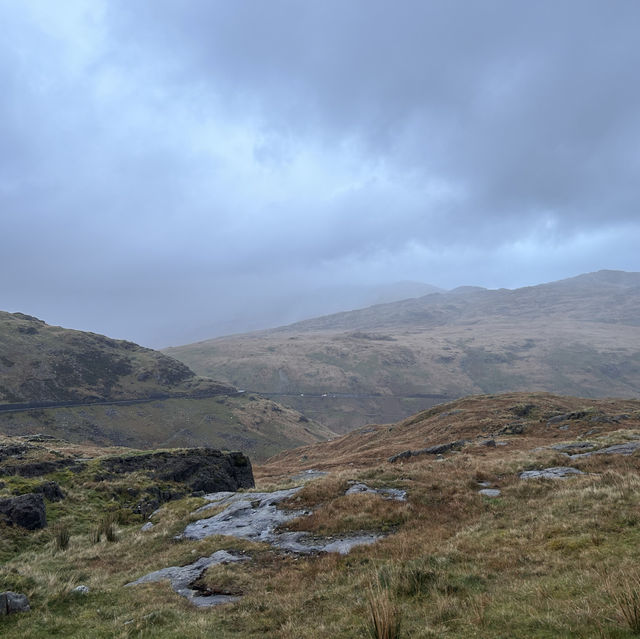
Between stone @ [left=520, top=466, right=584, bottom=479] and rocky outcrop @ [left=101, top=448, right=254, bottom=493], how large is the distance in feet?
86.2

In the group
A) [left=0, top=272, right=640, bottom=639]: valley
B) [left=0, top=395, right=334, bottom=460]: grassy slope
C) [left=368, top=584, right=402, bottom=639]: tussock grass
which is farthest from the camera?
[left=0, top=395, right=334, bottom=460]: grassy slope

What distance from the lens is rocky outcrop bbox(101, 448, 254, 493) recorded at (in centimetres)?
3700

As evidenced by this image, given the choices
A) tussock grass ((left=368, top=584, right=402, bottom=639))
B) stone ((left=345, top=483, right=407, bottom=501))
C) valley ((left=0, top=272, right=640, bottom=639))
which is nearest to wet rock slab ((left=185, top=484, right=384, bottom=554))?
valley ((left=0, top=272, right=640, bottom=639))

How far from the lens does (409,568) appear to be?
11.3 metres

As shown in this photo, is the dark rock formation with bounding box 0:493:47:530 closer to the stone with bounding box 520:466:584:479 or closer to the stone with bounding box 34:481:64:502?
the stone with bounding box 34:481:64:502

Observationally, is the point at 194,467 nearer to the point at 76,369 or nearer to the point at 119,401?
the point at 119,401

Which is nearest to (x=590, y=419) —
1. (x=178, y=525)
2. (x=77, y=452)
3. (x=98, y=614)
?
(x=178, y=525)

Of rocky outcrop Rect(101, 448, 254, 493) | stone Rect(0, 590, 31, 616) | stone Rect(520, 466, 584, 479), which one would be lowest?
rocky outcrop Rect(101, 448, 254, 493)

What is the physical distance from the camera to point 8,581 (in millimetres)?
13836

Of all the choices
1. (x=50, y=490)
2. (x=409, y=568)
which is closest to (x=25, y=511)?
(x=50, y=490)

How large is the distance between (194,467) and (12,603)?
27617 mm

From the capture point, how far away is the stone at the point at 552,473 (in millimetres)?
21891

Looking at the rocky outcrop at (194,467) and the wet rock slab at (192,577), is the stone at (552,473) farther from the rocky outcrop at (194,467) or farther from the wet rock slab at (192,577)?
the rocky outcrop at (194,467)

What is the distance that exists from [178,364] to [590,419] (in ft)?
567
